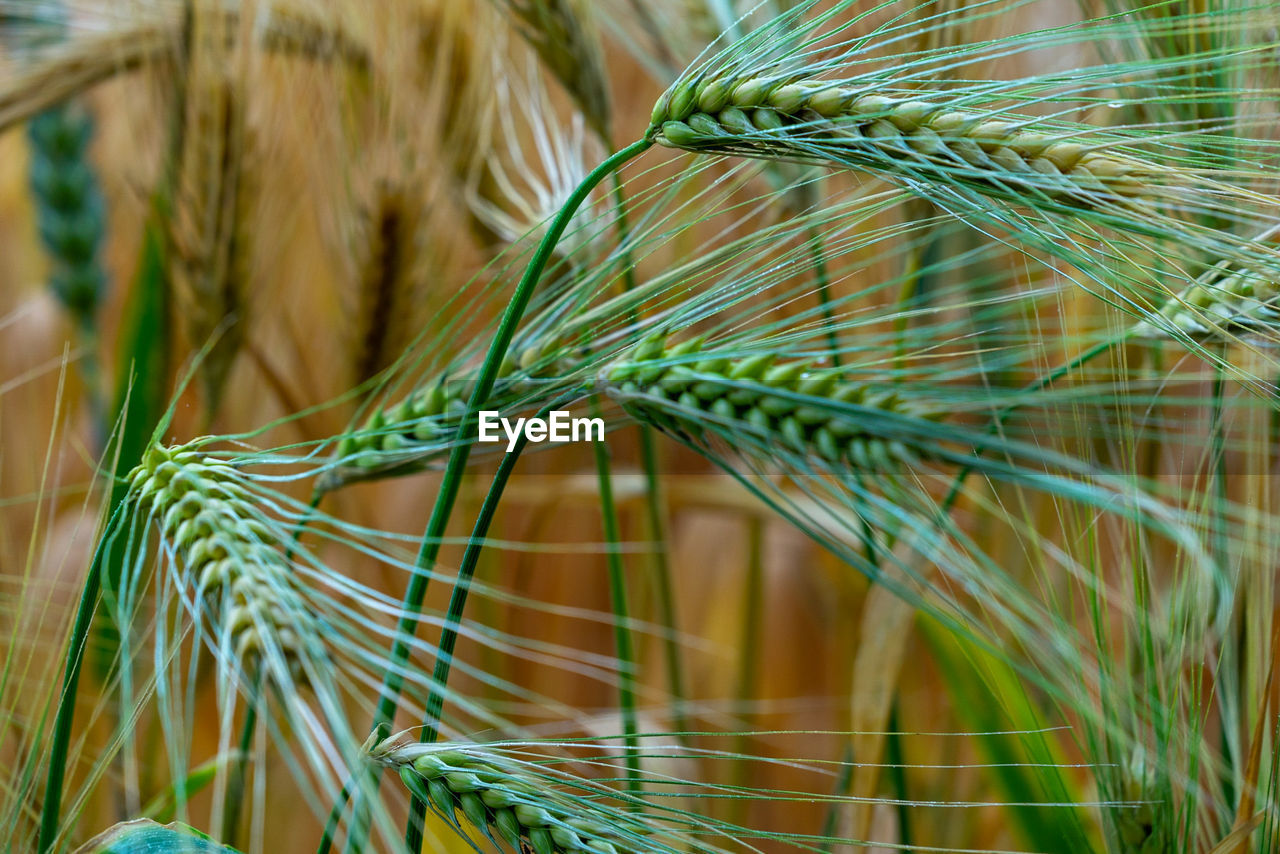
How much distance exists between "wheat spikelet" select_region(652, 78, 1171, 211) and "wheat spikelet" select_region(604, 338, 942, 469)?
0.07 metres

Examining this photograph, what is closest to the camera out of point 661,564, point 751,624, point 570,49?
point 570,49

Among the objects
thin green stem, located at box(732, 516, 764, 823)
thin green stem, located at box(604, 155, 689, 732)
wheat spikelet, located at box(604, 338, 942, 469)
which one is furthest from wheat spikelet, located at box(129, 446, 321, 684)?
thin green stem, located at box(732, 516, 764, 823)

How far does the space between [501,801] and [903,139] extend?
0.25 meters

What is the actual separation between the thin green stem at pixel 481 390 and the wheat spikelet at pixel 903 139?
3 centimetres

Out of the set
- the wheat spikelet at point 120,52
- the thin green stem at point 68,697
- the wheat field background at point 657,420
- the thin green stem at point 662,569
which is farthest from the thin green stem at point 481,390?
the wheat spikelet at point 120,52

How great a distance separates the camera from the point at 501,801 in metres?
0.29

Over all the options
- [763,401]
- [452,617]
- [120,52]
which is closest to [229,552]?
[452,617]

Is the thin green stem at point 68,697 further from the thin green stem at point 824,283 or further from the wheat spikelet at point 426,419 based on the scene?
the thin green stem at point 824,283

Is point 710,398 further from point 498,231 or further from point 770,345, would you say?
point 498,231

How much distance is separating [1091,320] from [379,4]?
55 cm

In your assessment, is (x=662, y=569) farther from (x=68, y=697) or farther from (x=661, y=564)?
(x=68, y=697)

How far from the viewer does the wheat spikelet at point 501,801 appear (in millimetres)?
287

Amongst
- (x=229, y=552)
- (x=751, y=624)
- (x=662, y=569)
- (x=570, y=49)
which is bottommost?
(x=751, y=624)

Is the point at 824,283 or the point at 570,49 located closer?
the point at 824,283
